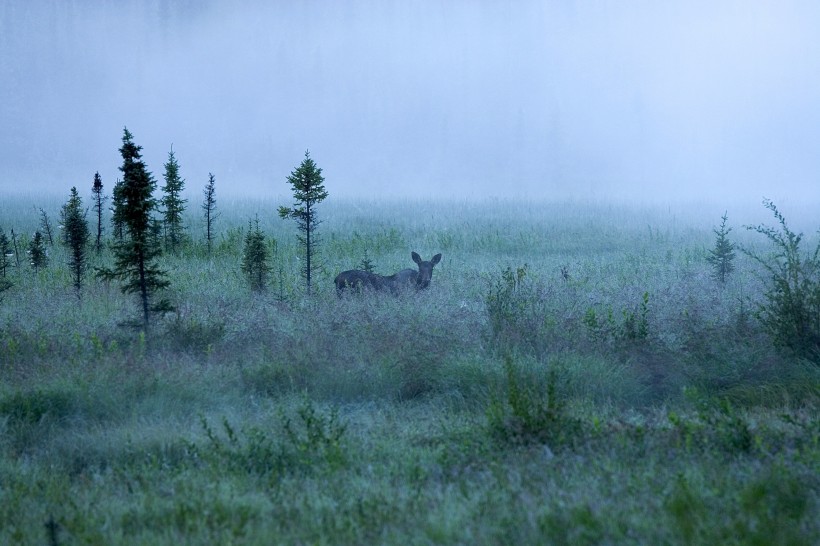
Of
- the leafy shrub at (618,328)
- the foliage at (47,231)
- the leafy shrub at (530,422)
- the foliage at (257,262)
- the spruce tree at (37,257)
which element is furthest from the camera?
A: the foliage at (47,231)

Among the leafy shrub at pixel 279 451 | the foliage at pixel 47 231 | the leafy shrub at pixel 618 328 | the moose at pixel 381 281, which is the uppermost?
the foliage at pixel 47 231

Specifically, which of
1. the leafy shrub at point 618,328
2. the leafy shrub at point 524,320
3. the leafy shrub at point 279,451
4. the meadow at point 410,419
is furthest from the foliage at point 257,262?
the leafy shrub at point 279,451

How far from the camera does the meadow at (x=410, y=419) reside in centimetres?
417

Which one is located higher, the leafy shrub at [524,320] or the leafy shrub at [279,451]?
the leafy shrub at [524,320]

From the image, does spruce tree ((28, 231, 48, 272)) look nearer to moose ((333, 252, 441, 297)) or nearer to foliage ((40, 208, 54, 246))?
foliage ((40, 208, 54, 246))

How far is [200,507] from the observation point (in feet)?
14.8

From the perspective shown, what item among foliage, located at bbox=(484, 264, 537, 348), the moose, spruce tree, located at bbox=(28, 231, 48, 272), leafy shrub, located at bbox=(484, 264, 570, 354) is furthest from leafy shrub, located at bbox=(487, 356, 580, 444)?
spruce tree, located at bbox=(28, 231, 48, 272)

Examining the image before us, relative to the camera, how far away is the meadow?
13.7 feet

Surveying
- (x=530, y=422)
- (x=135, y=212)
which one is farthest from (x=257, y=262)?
(x=530, y=422)

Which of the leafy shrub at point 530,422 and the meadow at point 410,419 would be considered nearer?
the meadow at point 410,419

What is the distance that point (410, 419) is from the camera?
6.68 m

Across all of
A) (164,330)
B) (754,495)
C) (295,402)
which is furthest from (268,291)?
(754,495)

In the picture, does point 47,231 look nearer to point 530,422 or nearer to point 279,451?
point 279,451

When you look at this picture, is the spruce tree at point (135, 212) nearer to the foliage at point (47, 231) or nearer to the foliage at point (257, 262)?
the foliage at point (257, 262)
